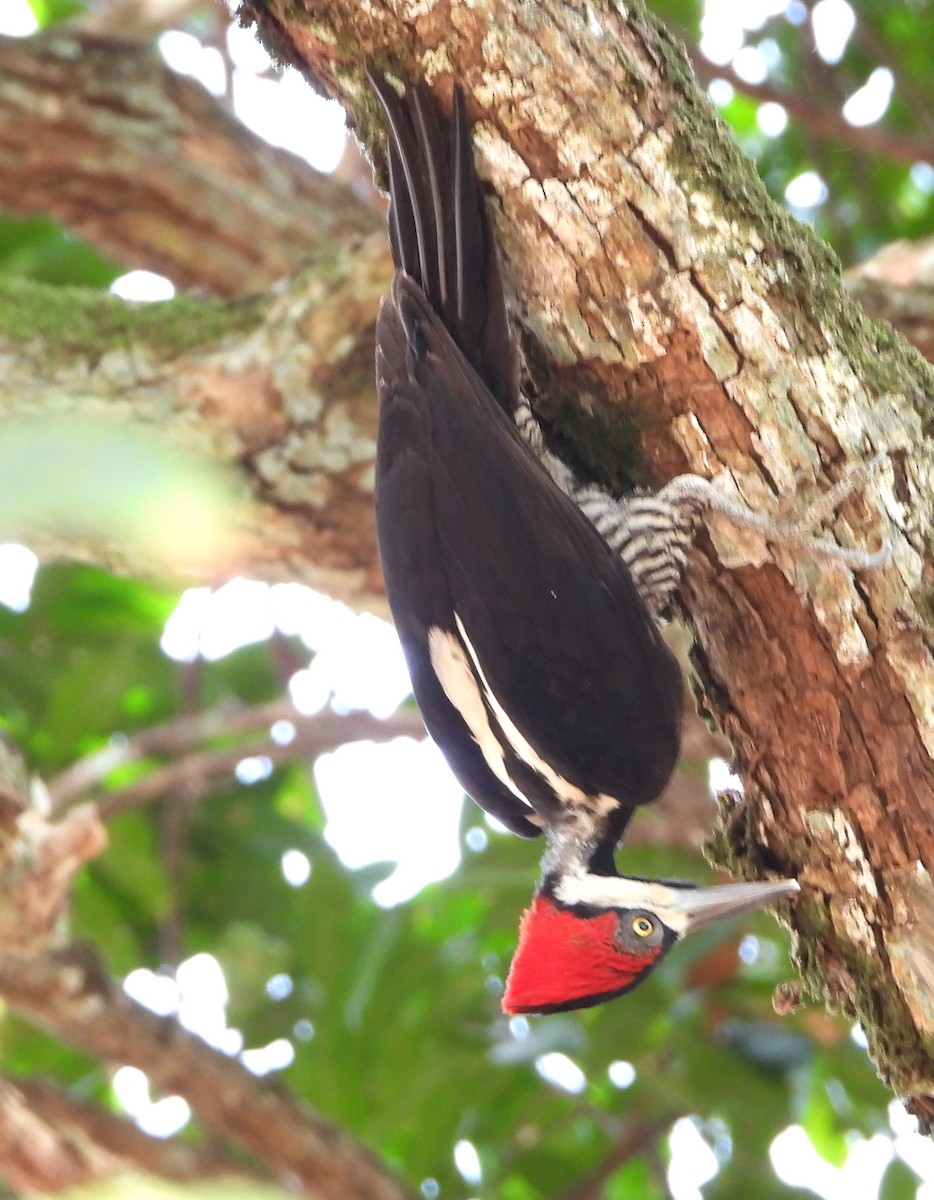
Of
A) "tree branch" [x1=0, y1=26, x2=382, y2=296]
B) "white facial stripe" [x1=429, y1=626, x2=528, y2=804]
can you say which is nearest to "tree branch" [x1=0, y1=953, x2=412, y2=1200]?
"white facial stripe" [x1=429, y1=626, x2=528, y2=804]

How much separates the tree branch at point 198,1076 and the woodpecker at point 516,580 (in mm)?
983

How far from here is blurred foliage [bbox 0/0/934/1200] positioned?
3871 millimetres

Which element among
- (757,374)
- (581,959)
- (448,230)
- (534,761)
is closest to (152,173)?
(448,230)

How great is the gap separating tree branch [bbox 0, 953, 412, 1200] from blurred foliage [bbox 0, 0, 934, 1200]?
42 cm

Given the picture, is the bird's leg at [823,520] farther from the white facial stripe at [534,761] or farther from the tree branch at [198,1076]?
the tree branch at [198,1076]

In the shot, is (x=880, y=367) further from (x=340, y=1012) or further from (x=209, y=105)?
(x=209, y=105)

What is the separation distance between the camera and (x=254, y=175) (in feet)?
15.1

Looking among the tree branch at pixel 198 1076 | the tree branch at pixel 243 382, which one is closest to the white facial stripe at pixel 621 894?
the tree branch at pixel 198 1076

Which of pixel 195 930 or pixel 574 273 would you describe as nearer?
pixel 574 273

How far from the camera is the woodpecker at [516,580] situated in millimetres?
2617

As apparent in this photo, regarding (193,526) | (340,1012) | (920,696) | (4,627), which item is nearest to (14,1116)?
(340,1012)

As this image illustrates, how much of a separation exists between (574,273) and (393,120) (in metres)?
0.44

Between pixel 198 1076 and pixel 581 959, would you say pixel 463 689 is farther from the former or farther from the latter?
pixel 198 1076

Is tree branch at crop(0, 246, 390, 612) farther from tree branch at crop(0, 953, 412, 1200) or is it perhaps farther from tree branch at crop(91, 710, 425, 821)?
tree branch at crop(0, 953, 412, 1200)
